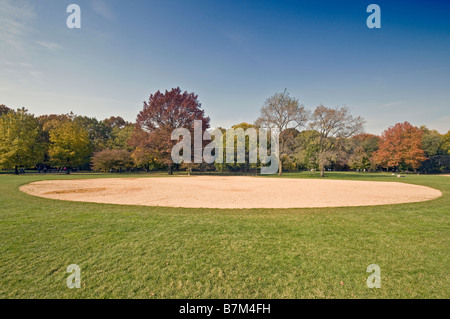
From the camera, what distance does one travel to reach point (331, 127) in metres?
33.6

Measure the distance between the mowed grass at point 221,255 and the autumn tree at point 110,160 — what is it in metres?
34.2

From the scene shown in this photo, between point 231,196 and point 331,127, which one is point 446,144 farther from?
point 231,196

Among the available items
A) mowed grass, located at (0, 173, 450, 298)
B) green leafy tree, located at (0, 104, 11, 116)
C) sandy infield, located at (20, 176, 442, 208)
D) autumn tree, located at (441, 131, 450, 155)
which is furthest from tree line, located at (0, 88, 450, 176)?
mowed grass, located at (0, 173, 450, 298)

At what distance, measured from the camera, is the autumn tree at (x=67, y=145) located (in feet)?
124

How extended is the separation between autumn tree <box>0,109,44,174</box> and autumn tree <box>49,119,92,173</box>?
233 centimetres

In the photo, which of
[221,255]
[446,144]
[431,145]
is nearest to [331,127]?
[221,255]

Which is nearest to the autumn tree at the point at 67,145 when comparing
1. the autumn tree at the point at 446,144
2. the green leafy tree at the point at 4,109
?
the green leafy tree at the point at 4,109

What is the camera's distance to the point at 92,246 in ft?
15.3

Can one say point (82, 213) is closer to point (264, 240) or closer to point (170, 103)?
point (264, 240)

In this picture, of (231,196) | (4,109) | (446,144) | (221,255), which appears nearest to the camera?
(221,255)

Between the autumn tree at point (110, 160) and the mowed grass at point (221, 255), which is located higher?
the autumn tree at point (110, 160)

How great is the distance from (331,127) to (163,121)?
2874cm

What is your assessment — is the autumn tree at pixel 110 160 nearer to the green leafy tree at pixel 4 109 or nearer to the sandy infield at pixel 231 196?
the sandy infield at pixel 231 196
